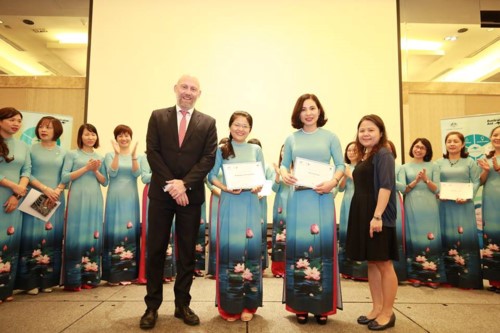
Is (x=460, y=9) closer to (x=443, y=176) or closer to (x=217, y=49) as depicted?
(x=443, y=176)

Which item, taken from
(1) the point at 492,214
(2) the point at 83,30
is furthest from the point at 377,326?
(2) the point at 83,30

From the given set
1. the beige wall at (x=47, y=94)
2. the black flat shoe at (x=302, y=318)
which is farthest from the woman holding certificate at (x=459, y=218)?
the beige wall at (x=47, y=94)

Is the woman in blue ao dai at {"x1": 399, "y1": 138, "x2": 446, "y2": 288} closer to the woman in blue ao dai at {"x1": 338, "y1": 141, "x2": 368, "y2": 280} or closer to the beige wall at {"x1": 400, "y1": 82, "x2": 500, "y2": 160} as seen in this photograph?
the woman in blue ao dai at {"x1": 338, "y1": 141, "x2": 368, "y2": 280}

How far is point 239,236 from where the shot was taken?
270 cm

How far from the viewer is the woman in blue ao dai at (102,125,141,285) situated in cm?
373

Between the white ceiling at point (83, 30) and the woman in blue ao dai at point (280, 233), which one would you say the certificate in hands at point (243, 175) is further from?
the white ceiling at point (83, 30)

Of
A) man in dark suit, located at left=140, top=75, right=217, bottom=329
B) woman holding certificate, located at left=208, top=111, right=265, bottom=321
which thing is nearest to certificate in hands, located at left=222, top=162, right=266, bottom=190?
woman holding certificate, located at left=208, top=111, right=265, bottom=321

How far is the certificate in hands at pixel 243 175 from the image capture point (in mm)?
2666

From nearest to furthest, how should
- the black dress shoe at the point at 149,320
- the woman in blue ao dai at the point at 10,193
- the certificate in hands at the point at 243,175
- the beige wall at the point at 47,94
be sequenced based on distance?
1. the black dress shoe at the point at 149,320
2. the certificate in hands at the point at 243,175
3. the woman in blue ao dai at the point at 10,193
4. the beige wall at the point at 47,94

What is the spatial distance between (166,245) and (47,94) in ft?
14.9

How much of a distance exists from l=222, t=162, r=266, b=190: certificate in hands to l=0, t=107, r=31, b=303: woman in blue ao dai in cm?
199

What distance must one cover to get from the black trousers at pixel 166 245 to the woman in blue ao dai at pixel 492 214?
3.19 meters

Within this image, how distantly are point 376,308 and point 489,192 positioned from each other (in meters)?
2.14

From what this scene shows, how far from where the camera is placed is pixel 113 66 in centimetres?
555
